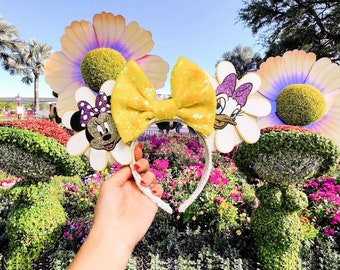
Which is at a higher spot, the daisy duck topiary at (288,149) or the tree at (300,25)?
the tree at (300,25)

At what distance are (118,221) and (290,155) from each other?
1.49 metres

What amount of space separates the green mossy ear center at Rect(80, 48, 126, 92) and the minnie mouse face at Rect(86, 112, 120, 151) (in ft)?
1.08

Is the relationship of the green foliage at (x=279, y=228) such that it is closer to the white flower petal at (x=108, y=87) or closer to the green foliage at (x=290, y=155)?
the green foliage at (x=290, y=155)

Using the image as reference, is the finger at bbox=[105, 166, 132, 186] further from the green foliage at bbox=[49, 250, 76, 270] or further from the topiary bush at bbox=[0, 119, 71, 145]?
the green foliage at bbox=[49, 250, 76, 270]

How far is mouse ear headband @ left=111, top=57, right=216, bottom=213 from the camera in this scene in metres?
1.28

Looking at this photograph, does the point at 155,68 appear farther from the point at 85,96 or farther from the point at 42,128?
the point at 42,128

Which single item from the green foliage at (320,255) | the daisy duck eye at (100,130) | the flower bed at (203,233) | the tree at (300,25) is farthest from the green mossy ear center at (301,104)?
the tree at (300,25)

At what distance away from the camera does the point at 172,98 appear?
1.35 metres

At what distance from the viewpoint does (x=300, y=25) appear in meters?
12.7

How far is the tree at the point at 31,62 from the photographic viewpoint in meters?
22.8

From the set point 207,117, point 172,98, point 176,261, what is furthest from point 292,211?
point 172,98

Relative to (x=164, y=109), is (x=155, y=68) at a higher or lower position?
higher

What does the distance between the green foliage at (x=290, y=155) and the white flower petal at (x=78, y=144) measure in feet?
4.54

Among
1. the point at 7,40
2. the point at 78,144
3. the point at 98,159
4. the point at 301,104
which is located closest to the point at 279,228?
the point at 301,104
